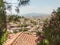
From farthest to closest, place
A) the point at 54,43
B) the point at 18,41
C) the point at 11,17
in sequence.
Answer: the point at 11,17
the point at 18,41
the point at 54,43

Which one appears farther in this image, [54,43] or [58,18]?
[58,18]

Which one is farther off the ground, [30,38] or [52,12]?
[52,12]

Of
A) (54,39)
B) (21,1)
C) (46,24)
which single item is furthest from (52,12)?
(21,1)

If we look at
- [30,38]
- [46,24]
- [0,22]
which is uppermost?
[46,24]

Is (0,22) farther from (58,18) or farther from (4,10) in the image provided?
(58,18)

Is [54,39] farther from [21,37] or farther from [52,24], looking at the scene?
[21,37]

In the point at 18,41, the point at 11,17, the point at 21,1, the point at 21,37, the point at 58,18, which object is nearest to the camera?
the point at 58,18
